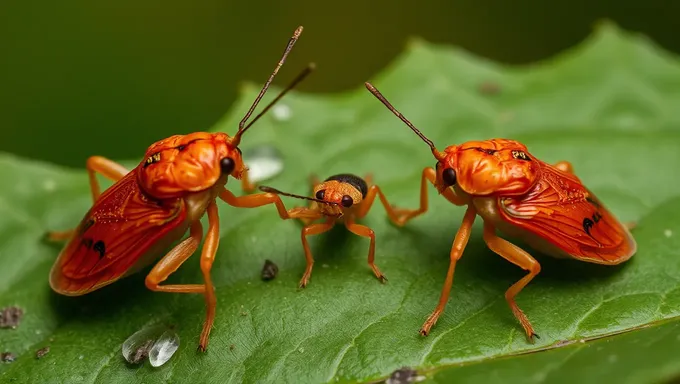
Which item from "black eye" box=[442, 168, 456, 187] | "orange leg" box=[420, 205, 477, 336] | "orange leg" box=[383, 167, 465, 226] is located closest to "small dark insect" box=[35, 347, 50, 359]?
"orange leg" box=[420, 205, 477, 336]

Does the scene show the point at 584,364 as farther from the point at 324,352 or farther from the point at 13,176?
the point at 13,176

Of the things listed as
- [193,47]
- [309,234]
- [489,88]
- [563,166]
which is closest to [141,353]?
[309,234]

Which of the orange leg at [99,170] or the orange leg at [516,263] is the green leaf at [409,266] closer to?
the orange leg at [516,263]

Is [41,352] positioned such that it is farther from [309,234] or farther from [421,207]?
[421,207]

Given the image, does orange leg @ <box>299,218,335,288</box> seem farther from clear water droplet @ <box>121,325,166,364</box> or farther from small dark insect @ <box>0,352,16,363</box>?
small dark insect @ <box>0,352,16,363</box>

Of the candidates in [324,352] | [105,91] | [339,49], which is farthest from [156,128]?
[324,352]

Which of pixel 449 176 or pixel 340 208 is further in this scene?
pixel 340 208

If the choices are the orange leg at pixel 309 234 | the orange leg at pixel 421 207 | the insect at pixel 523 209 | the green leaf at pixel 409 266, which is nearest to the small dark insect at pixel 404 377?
the green leaf at pixel 409 266
